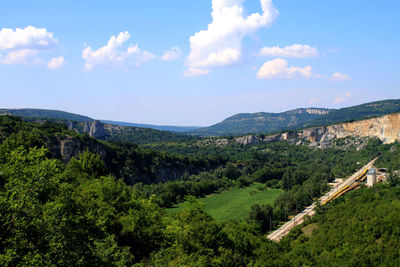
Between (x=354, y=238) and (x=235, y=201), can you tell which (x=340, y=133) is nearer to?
(x=235, y=201)

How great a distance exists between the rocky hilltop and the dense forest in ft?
81.4

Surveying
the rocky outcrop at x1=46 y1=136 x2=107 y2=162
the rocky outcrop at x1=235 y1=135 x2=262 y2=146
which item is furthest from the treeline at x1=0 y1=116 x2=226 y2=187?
the rocky outcrop at x1=235 y1=135 x2=262 y2=146

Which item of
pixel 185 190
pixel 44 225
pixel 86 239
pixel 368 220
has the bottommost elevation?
pixel 185 190

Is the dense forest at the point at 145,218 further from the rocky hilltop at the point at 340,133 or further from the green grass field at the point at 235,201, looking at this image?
the rocky hilltop at the point at 340,133

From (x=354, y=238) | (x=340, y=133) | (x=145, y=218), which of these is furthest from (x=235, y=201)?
(x=340, y=133)

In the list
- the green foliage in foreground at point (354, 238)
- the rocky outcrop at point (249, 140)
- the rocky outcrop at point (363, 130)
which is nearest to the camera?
the green foliage in foreground at point (354, 238)

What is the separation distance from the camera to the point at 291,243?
49.0 m

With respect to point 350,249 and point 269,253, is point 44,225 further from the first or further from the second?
point 350,249

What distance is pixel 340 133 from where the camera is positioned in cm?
16388

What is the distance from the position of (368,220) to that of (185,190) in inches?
2160

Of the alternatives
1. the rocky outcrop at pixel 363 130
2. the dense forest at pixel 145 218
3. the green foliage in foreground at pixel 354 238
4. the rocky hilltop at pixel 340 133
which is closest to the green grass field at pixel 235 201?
the dense forest at pixel 145 218

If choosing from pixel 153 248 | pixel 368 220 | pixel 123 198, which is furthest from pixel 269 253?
pixel 368 220

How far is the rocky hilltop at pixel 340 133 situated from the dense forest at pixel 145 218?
24.8m

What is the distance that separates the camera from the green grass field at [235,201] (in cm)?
7106
